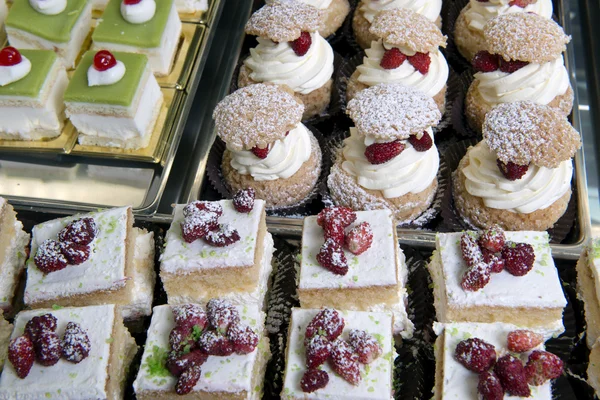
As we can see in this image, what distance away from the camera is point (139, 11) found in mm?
3611

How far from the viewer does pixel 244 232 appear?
2.50m

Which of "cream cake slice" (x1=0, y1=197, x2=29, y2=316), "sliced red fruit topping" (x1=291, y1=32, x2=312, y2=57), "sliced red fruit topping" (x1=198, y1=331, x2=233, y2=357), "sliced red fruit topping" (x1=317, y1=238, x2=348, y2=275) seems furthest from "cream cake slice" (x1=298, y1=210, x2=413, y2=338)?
"cream cake slice" (x1=0, y1=197, x2=29, y2=316)

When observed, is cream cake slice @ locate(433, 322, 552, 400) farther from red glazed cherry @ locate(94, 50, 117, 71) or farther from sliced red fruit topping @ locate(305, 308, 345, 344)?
red glazed cherry @ locate(94, 50, 117, 71)

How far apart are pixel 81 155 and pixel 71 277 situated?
1.18 metres

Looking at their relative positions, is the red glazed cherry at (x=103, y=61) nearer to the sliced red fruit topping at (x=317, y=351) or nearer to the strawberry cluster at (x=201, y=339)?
the strawberry cluster at (x=201, y=339)

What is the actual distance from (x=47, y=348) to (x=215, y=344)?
60 centimetres

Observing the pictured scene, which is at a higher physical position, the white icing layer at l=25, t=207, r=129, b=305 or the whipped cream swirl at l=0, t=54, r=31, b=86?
the whipped cream swirl at l=0, t=54, r=31, b=86

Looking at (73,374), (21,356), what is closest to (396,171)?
(73,374)

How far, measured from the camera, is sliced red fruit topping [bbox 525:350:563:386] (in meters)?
2.05

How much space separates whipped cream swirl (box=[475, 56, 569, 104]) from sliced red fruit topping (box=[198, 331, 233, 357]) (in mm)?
1815

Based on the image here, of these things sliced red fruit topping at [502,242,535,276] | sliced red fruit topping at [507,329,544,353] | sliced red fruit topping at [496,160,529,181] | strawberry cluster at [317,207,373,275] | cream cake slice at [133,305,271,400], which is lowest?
cream cake slice at [133,305,271,400]

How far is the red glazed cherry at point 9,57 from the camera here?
10.8ft

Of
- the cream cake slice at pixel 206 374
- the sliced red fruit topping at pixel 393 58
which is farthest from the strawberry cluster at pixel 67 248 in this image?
the sliced red fruit topping at pixel 393 58

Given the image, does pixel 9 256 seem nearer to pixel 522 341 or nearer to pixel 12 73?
pixel 12 73
